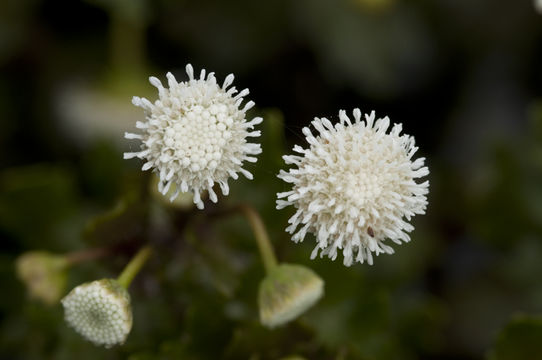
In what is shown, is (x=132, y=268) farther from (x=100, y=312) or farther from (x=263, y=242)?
(x=263, y=242)

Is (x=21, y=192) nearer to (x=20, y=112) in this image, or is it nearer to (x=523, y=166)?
(x=20, y=112)

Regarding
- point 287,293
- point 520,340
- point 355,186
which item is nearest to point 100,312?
point 287,293

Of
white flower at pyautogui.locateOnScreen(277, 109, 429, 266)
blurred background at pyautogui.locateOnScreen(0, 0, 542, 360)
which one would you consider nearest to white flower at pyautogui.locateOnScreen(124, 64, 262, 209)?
white flower at pyautogui.locateOnScreen(277, 109, 429, 266)

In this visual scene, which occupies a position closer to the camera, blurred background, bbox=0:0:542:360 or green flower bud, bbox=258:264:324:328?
green flower bud, bbox=258:264:324:328

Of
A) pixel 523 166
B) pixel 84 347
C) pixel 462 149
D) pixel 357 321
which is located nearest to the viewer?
pixel 84 347

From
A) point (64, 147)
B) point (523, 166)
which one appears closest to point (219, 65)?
point (64, 147)

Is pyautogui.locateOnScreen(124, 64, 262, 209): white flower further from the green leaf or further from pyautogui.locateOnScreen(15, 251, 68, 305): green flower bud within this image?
the green leaf
